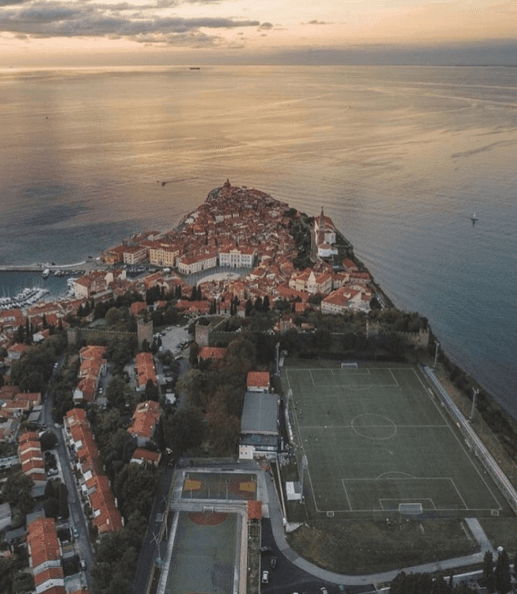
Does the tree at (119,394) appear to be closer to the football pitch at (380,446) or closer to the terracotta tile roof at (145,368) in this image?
the terracotta tile roof at (145,368)

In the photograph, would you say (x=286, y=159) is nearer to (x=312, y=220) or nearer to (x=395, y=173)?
(x=395, y=173)

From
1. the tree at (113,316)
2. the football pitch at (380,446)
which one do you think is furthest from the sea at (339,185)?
the tree at (113,316)

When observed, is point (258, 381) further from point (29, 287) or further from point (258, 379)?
point (29, 287)

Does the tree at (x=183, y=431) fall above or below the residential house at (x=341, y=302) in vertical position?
above

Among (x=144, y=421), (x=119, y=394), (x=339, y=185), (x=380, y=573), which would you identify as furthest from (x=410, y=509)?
(x=339, y=185)

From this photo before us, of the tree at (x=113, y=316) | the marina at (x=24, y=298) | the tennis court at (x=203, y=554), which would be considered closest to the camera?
the tennis court at (x=203, y=554)
